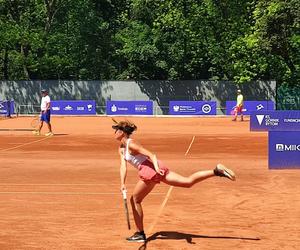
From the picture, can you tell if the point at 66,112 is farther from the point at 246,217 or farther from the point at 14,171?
the point at 246,217

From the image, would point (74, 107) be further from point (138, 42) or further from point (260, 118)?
point (260, 118)

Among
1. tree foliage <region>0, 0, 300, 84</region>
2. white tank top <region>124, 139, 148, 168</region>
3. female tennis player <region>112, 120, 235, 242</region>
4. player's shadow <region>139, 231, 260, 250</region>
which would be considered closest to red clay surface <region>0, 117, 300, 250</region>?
player's shadow <region>139, 231, 260, 250</region>

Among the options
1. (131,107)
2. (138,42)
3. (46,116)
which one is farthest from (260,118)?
(138,42)

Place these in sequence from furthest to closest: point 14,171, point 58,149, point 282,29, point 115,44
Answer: point 115,44
point 282,29
point 58,149
point 14,171

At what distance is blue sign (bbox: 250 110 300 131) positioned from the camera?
26.7 m

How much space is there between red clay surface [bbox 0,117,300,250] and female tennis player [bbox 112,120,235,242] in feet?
1.88

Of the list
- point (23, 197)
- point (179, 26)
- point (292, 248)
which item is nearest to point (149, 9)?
point (179, 26)

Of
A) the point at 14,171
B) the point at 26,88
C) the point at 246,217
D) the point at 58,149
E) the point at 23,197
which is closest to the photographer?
the point at 246,217

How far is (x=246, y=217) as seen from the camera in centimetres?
946

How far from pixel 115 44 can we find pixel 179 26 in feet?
25.8

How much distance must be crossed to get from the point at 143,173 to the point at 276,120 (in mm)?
21155

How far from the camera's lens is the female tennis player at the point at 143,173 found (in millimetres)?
7613

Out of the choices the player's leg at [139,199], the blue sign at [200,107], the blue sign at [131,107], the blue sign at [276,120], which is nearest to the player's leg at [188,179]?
the player's leg at [139,199]

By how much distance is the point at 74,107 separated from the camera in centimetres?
4888
